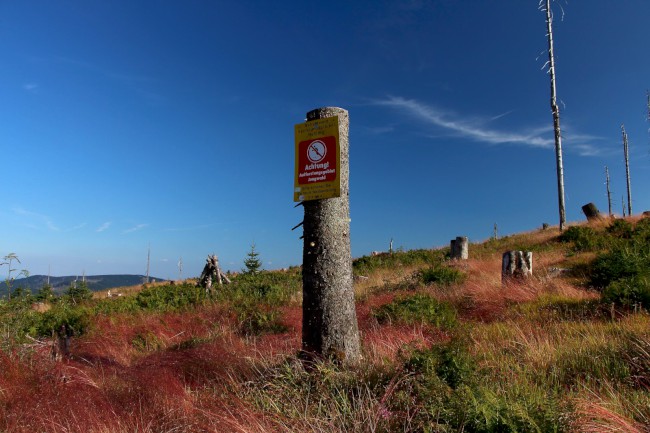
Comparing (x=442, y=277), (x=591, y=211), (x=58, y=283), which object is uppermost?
(x=591, y=211)

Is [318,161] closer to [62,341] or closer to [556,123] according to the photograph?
[62,341]

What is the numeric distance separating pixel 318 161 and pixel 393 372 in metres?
2.51

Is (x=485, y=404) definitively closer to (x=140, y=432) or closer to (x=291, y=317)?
(x=140, y=432)

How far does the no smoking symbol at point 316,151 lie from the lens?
4871 mm

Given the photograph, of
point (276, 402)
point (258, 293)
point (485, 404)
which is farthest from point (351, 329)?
point (258, 293)

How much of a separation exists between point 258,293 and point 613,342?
9.20 m

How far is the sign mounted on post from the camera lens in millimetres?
4738

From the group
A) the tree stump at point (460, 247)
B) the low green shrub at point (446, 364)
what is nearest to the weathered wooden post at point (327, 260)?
the low green shrub at point (446, 364)

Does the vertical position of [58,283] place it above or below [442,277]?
below

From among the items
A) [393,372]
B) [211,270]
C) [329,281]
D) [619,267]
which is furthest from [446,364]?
[211,270]

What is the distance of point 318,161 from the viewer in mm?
4875

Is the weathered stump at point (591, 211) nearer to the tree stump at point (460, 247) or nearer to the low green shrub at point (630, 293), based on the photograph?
the tree stump at point (460, 247)

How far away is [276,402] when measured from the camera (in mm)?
3600

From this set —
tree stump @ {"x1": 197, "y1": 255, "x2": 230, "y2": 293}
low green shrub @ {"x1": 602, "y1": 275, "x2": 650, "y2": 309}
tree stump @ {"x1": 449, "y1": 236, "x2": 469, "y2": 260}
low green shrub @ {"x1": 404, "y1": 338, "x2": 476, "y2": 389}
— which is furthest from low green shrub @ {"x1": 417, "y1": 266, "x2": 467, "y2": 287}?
tree stump @ {"x1": 197, "y1": 255, "x2": 230, "y2": 293}
